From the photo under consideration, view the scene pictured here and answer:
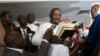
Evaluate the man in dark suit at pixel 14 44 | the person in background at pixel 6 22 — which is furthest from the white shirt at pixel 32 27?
the man in dark suit at pixel 14 44

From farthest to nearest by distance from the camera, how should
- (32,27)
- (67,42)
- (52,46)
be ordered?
(32,27) → (67,42) → (52,46)

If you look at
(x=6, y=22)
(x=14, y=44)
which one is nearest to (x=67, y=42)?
(x=14, y=44)

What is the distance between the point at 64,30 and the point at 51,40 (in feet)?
0.60

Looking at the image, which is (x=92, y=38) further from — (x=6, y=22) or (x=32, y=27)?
(x=6, y=22)

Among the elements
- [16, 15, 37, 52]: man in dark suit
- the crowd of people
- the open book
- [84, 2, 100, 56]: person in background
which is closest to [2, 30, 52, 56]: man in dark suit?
the crowd of people

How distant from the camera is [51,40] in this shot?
2965mm

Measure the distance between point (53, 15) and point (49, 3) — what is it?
118 cm

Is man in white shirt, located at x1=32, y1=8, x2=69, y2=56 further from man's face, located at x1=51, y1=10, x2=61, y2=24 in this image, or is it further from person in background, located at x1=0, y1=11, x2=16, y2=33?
person in background, located at x1=0, y1=11, x2=16, y2=33

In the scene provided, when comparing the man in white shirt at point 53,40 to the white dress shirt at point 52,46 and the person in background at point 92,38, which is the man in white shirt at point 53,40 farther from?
the person in background at point 92,38

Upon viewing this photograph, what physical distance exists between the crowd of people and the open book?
37 millimetres

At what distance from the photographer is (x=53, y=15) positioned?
3.03 metres

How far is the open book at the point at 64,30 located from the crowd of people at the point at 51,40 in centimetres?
4

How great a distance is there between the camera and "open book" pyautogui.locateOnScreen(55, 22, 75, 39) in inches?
119

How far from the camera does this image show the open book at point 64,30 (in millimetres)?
3013
